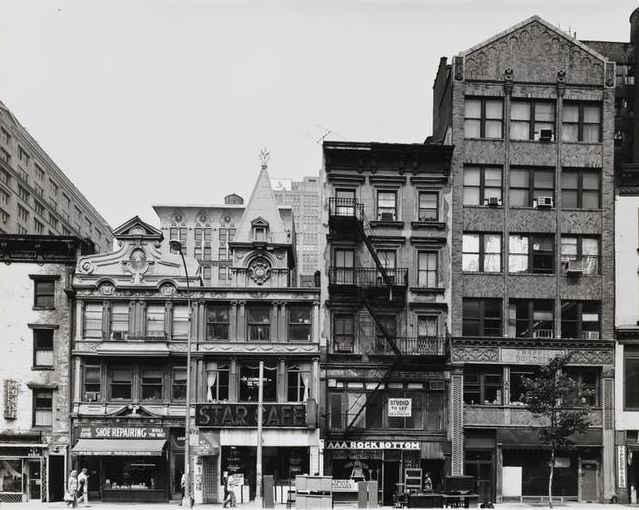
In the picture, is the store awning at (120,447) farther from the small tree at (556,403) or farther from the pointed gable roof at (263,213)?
the small tree at (556,403)

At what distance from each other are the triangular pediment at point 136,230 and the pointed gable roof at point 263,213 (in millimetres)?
5301

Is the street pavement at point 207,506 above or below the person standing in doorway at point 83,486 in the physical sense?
below

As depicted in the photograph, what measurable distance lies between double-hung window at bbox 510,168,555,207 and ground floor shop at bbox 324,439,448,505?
14539 mm

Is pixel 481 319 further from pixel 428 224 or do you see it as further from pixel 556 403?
pixel 556 403

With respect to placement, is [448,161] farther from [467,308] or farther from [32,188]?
[32,188]

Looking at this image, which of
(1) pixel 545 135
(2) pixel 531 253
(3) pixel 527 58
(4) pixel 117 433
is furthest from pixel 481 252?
(4) pixel 117 433

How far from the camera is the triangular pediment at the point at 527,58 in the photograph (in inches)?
2132

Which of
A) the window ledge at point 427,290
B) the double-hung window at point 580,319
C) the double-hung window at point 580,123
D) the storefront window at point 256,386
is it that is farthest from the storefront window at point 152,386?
the double-hung window at point 580,123

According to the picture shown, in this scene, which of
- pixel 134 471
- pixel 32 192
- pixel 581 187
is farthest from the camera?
pixel 32 192

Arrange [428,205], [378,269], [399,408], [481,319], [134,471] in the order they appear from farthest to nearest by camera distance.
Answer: [428,205], [481,319], [378,269], [399,408], [134,471]

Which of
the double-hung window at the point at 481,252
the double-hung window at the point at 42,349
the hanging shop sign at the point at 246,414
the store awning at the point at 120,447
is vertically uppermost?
the double-hung window at the point at 481,252

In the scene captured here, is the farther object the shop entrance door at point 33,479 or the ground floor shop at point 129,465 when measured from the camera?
the shop entrance door at point 33,479

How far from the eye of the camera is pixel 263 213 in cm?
5781

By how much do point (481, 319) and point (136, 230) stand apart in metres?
20.2
